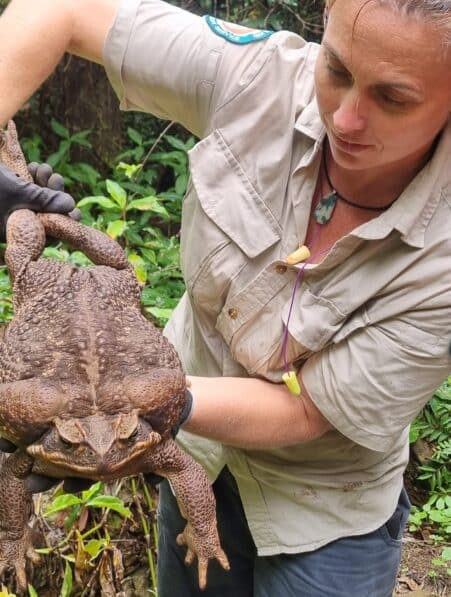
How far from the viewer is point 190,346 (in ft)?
8.26

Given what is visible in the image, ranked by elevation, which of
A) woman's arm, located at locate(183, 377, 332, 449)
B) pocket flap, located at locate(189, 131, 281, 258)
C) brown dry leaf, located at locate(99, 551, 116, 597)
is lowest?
brown dry leaf, located at locate(99, 551, 116, 597)

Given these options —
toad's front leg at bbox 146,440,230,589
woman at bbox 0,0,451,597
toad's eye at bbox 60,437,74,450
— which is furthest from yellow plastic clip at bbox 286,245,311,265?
toad's eye at bbox 60,437,74,450

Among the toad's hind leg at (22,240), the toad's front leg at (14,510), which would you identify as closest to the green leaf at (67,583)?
the toad's front leg at (14,510)

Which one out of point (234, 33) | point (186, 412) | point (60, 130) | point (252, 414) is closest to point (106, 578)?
point (252, 414)

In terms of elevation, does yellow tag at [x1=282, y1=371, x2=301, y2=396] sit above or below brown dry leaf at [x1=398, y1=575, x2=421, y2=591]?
above

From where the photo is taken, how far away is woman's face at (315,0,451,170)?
5.23 feet

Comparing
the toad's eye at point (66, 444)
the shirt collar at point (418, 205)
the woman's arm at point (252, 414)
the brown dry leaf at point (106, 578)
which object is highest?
the shirt collar at point (418, 205)

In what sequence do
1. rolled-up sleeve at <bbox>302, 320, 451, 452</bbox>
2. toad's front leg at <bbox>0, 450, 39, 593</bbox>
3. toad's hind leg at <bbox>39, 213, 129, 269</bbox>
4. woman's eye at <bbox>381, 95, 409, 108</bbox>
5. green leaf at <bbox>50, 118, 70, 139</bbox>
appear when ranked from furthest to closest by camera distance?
green leaf at <bbox>50, 118, 70, 139</bbox> → toad's hind leg at <bbox>39, 213, 129, 269</bbox> → rolled-up sleeve at <bbox>302, 320, 451, 452</bbox> → toad's front leg at <bbox>0, 450, 39, 593</bbox> → woman's eye at <bbox>381, 95, 409, 108</bbox>

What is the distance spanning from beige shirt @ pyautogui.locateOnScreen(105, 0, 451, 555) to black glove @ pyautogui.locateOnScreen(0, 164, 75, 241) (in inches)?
14.2

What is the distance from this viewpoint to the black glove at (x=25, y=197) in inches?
84.9

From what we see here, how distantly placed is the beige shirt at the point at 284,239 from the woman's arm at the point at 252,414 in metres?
0.07

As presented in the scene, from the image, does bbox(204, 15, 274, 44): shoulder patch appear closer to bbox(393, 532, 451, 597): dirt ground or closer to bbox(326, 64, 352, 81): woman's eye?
bbox(326, 64, 352, 81): woman's eye

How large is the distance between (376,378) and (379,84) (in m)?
0.80

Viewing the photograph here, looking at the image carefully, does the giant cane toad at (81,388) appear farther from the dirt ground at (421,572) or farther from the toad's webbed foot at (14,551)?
the dirt ground at (421,572)
